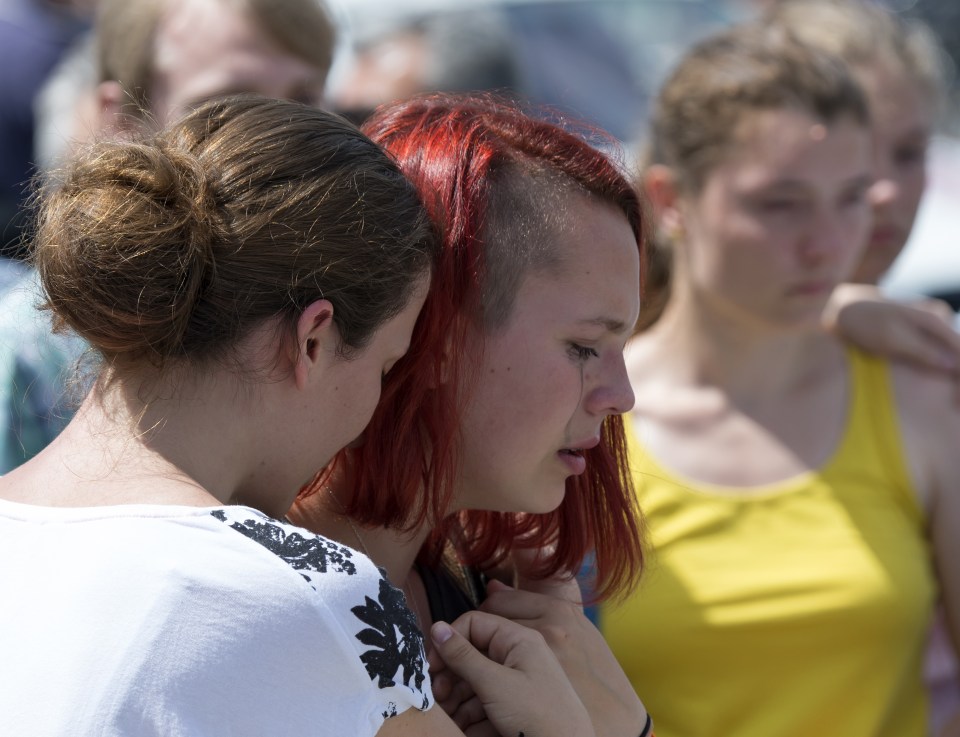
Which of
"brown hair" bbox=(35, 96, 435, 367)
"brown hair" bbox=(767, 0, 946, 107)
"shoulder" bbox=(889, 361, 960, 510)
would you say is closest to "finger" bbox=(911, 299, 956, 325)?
"shoulder" bbox=(889, 361, 960, 510)

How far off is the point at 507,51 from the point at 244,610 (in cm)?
406

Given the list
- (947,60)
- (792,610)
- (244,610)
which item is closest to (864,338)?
(792,610)

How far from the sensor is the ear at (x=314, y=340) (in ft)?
4.05

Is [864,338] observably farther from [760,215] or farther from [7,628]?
[7,628]

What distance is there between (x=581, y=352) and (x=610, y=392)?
0.06 metres

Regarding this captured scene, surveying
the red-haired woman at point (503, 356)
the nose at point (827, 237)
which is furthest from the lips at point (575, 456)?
the nose at point (827, 237)

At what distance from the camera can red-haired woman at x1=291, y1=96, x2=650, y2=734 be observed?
1.47m

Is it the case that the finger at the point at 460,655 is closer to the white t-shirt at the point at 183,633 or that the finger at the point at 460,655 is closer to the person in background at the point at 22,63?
the white t-shirt at the point at 183,633

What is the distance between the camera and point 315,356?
1268mm

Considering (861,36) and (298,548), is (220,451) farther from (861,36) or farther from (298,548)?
(861,36)

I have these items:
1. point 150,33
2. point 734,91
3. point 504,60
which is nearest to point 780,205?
point 734,91

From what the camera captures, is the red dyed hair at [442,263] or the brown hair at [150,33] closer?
the red dyed hair at [442,263]

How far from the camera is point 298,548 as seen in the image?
1.15 metres

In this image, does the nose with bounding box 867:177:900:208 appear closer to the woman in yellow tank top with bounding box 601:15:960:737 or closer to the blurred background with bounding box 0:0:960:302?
the woman in yellow tank top with bounding box 601:15:960:737
